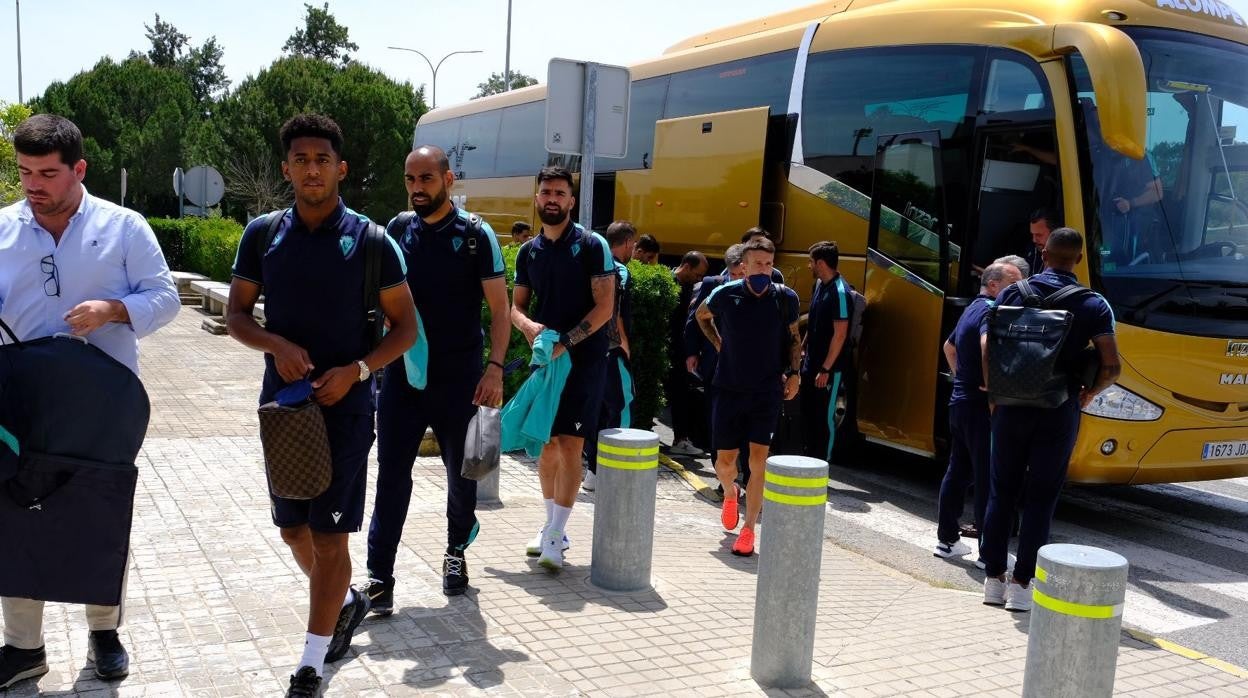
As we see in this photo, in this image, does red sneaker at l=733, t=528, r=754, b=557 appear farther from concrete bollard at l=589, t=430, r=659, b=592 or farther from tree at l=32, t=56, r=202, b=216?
tree at l=32, t=56, r=202, b=216

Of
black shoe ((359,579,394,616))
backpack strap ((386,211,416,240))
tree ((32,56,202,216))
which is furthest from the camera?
tree ((32,56,202,216))

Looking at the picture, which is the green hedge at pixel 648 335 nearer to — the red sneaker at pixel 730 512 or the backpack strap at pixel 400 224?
the red sneaker at pixel 730 512

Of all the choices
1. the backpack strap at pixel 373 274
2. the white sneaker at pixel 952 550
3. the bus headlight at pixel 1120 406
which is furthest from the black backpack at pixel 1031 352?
the backpack strap at pixel 373 274

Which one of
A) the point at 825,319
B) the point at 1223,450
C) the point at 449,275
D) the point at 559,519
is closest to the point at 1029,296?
the point at 559,519

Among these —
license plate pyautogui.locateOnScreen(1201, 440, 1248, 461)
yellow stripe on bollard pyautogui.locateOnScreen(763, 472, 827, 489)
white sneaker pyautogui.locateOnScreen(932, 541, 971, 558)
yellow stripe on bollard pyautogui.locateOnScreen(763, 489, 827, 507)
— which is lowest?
white sneaker pyautogui.locateOnScreen(932, 541, 971, 558)

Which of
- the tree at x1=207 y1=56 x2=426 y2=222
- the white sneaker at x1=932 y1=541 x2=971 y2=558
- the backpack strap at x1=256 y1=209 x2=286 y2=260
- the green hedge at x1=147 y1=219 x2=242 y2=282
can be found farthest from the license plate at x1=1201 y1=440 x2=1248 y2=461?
the tree at x1=207 y1=56 x2=426 y2=222

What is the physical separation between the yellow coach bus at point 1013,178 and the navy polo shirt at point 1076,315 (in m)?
1.76

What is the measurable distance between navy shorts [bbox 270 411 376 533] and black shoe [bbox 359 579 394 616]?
80 centimetres

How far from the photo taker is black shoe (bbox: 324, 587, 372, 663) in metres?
4.09

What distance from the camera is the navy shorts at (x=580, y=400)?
18.0 feet

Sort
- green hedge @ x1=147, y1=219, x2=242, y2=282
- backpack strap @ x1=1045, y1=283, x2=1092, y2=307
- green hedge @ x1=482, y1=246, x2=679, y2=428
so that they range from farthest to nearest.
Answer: green hedge @ x1=147, y1=219, x2=242, y2=282
green hedge @ x1=482, y1=246, x2=679, y2=428
backpack strap @ x1=1045, y1=283, x2=1092, y2=307

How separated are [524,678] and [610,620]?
2.63ft

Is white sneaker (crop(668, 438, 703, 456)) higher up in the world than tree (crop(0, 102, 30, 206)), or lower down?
lower down

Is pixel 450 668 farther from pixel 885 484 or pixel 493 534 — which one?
pixel 885 484
